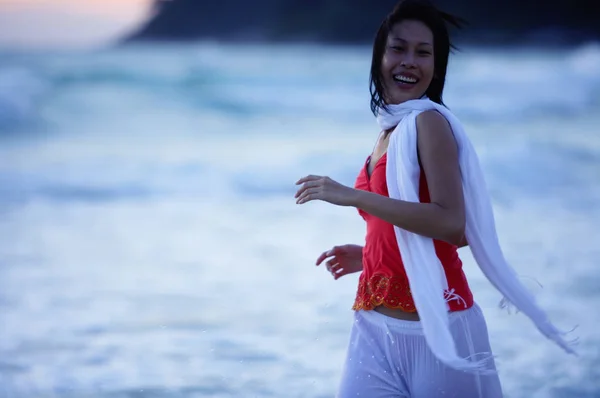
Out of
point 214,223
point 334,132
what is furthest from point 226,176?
point 334,132

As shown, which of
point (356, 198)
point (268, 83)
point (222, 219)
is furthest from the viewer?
point (268, 83)

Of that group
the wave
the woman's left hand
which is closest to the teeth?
the woman's left hand

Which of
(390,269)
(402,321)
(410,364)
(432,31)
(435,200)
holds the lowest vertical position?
(410,364)

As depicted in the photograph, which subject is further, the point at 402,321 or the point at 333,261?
the point at 333,261

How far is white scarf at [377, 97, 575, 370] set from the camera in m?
2.17

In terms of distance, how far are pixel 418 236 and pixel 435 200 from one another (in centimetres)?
10

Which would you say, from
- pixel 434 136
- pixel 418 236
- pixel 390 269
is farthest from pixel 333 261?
pixel 434 136

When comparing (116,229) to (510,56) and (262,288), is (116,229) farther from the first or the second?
(510,56)

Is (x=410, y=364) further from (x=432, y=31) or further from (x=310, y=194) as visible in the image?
(x=432, y=31)

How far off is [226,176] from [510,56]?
44.4ft

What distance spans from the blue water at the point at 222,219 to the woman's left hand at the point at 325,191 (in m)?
2.15

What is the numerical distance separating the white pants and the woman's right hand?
1.10 feet

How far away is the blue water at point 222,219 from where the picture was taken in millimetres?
4656

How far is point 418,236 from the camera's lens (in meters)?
2.21
